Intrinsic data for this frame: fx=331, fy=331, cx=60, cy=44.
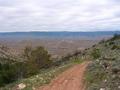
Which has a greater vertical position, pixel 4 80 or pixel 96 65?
pixel 96 65

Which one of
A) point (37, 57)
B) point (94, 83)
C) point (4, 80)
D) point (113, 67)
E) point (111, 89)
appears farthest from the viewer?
point (37, 57)

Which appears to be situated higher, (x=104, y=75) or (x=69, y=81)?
(x=104, y=75)

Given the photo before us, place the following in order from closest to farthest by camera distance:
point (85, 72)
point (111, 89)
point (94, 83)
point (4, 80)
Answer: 1. point (111, 89)
2. point (94, 83)
3. point (85, 72)
4. point (4, 80)

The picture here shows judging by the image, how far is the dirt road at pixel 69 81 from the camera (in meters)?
20.4

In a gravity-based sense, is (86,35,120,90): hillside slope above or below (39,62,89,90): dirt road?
above

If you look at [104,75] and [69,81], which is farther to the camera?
[69,81]

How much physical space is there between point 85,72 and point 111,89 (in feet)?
15.7

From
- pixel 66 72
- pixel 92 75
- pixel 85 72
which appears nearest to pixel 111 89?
pixel 92 75

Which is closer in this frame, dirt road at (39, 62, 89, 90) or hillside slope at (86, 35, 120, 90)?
hillside slope at (86, 35, 120, 90)

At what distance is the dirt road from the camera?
67.0 feet

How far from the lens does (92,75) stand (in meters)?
21.3

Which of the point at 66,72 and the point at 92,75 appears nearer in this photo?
the point at 92,75

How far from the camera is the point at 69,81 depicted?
70.9 feet

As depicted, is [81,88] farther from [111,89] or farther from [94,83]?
[111,89]
